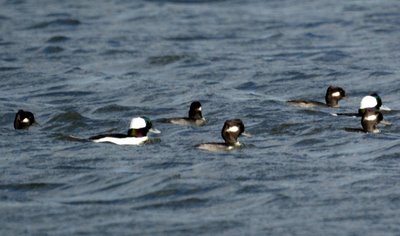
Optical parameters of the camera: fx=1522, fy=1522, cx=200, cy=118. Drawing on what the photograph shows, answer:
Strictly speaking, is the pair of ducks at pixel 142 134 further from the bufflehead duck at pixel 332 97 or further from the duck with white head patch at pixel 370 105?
the bufflehead duck at pixel 332 97

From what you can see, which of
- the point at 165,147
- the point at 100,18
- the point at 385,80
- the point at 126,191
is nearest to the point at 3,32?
the point at 100,18

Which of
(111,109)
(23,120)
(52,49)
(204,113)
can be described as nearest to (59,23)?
(52,49)

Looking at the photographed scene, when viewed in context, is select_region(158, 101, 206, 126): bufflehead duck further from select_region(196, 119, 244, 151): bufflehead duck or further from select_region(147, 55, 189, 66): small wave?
select_region(147, 55, 189, 66): small wave

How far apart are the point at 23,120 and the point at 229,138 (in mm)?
3484

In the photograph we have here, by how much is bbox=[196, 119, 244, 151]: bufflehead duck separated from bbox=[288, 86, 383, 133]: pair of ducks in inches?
80.9

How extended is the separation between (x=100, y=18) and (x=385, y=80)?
1289 cm

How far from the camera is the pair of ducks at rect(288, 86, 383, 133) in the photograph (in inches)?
842

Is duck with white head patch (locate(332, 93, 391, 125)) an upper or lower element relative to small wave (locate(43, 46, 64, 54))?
upper

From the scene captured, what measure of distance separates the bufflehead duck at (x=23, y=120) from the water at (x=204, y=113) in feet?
0.38

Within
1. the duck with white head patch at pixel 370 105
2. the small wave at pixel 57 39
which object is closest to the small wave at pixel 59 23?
the small wave at pixel 57 39

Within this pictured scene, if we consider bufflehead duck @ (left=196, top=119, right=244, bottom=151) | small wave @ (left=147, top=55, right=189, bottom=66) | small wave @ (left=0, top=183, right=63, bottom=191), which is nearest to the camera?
small wave @ (left=0, top=183, right=63, bottom=191)

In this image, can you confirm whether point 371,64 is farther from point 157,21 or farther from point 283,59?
point 157,21

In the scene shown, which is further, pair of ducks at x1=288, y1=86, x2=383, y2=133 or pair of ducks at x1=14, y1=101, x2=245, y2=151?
pair of ducks at x1=288, y1=86, x2=383, y2=133

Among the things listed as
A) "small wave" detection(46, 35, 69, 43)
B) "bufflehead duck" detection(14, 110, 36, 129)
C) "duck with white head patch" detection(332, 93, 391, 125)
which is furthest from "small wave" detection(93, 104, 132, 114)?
"small wave" detection(46, 35, 69, 43)
